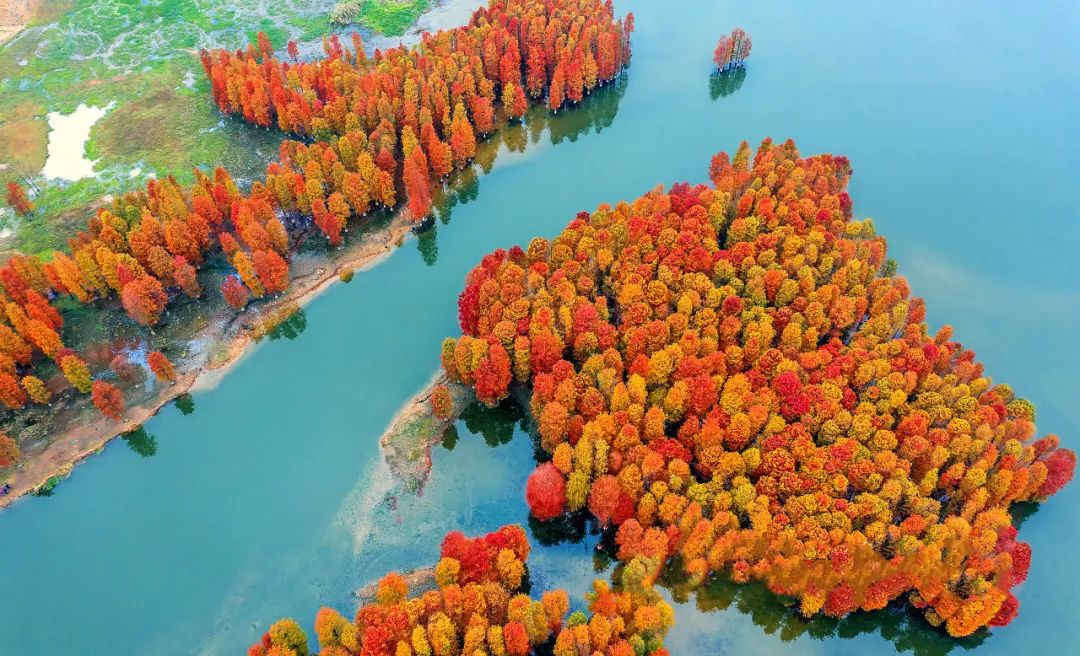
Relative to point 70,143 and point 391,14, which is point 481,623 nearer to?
point 70,143

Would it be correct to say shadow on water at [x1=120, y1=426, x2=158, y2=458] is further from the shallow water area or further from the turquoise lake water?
the shallow water area

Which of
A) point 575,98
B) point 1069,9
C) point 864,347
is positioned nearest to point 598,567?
point 864,347

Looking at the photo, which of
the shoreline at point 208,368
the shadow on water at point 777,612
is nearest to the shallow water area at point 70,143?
the shoreline at point 208,368

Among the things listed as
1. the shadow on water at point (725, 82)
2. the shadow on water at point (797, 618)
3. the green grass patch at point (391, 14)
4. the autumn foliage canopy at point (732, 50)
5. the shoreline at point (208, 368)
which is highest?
the green grass patch at point (391, 14)

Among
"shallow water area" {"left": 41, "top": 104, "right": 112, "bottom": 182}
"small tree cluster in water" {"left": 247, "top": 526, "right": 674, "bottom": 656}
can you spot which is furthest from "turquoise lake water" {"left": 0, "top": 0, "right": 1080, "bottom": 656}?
"shallow water area" {"left": 41, "top": 104, "right": 112, "bottom": 182}

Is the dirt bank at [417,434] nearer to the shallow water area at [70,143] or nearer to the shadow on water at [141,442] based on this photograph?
the shadow on water at [141,442]
